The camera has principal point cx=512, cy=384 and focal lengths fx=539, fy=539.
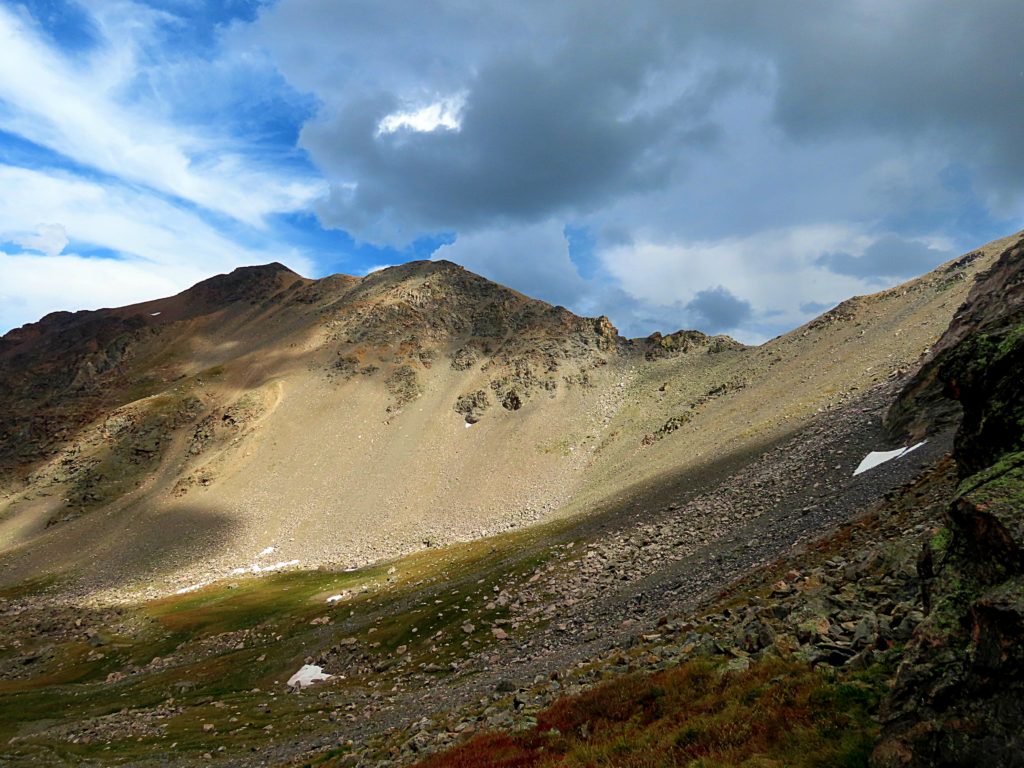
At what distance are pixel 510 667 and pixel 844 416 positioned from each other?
40.5 m

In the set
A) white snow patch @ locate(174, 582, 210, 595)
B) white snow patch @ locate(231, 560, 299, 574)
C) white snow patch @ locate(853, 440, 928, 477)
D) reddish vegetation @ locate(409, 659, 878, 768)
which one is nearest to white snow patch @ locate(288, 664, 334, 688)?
reddish vegetation @ locate(409, 659, 878, 768)

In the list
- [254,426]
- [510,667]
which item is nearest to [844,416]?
[510,667]

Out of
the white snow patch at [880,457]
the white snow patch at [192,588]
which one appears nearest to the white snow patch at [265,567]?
the white snow patch at [192,588]

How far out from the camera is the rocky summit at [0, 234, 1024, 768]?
11086 millimetres

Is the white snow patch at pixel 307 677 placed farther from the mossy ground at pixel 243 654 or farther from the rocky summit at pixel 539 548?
the mossy ground at pixel 243 654

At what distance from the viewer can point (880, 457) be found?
39.6 m

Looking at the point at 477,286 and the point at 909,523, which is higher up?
the point at 477,286

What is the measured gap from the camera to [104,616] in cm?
6756

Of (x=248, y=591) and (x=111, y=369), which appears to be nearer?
(x=248, y=591)

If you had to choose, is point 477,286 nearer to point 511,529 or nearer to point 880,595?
point 511,529

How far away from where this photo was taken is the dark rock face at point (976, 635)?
7352 millimetres

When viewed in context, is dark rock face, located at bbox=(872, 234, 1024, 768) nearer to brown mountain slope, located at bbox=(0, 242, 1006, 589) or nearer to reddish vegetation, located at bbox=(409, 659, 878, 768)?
reddish vegetation, located at bbox=(409, 659, 878, 768)

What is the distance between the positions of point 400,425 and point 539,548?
77181 mm

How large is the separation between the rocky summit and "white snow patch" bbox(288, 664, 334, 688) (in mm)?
282
